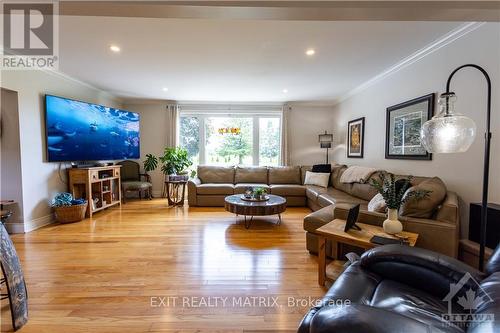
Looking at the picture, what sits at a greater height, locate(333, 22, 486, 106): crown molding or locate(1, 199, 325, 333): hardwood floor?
locate(333, 22, 486, 106): crown molding

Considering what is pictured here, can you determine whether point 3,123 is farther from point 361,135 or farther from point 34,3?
point 361,135

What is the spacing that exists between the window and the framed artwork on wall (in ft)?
5.82

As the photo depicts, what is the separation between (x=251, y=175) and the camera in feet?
17.9

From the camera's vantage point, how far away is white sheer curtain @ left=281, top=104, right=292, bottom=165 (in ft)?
19.7

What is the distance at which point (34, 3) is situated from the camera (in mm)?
1572

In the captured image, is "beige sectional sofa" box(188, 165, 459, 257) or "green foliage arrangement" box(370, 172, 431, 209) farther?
"beige sectional sofa" box(188, 165, 459, 257)

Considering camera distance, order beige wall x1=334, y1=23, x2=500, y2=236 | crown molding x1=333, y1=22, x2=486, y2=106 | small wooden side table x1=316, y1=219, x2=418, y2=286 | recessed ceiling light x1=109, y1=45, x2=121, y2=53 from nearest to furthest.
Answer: small wooden side table x1=316, y1=219, x2=418, y2=286 → beige wall x1=334, y1=23, x2=500, y2=236 → crown molding x1=333, y1=22, x2=486, y2=106 → recessed ceiling light x1=109, y1=45, x2=121, y2=53

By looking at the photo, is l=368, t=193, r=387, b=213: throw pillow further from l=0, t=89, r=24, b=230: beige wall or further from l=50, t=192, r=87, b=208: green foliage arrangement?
l=0, t=89, r=24, b=230: beige wall

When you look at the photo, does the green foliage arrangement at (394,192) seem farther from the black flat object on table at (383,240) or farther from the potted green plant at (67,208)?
the potted green plant at (67,208)

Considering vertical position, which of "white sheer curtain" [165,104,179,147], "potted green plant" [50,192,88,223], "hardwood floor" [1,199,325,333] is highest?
"white sheer curtain" [165,104,179,147]

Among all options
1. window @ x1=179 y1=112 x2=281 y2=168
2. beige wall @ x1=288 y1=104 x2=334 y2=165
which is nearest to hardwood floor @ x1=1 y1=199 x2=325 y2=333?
window @ x1=179 y1=112 x2=281 y2=168

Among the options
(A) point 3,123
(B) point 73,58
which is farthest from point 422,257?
(A) point 3,123

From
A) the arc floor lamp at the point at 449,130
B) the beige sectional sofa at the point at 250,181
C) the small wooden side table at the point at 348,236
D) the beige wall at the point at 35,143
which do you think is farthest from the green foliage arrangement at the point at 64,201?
the arc floor lamp at the point at 449,130

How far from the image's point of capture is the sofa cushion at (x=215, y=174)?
5.38m
